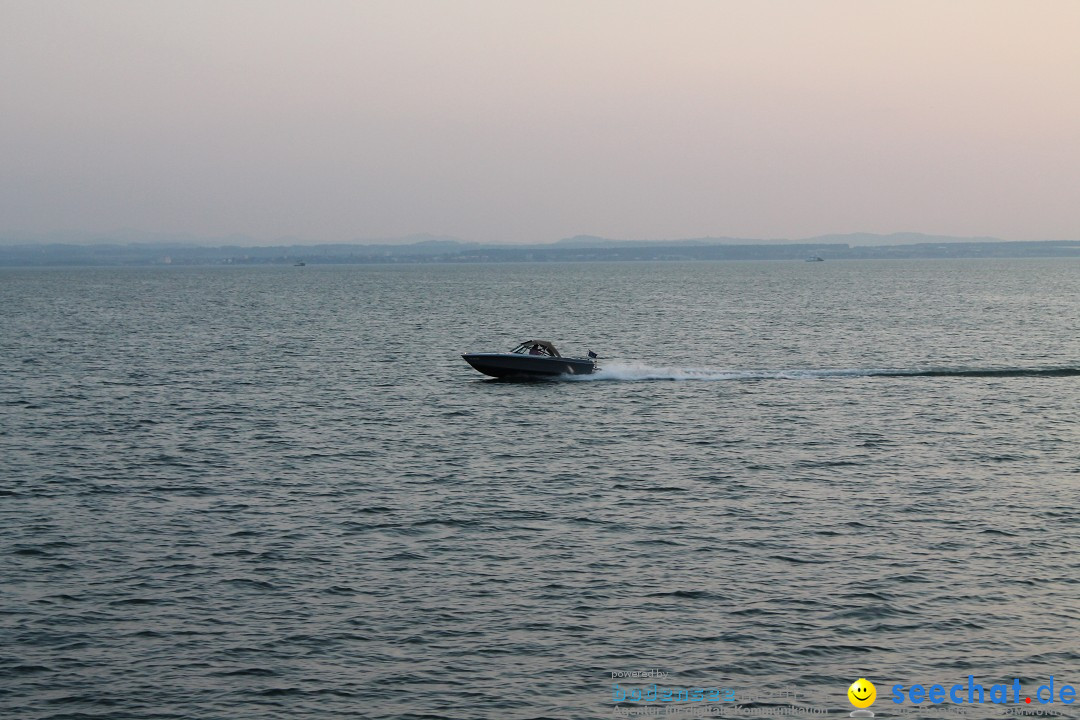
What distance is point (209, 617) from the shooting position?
27.2 metres

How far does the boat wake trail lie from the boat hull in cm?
151

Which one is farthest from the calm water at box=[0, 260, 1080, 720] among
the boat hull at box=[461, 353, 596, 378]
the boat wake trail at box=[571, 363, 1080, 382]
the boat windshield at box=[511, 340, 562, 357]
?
the boat windshield at box=[511, 340, 562, 357]

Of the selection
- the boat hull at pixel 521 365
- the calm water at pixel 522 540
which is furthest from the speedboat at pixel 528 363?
the calm water at pixel 522 540

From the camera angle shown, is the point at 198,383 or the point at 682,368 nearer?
the point at 198,383

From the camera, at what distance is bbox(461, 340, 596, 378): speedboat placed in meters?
70.3

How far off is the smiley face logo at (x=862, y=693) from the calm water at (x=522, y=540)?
1.22 ft

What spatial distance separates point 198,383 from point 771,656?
5485 centimetres

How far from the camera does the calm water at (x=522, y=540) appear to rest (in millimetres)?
24062

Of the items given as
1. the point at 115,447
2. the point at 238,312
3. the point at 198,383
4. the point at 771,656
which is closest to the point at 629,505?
the point at 771,656

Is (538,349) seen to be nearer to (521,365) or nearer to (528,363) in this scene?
(528,363)

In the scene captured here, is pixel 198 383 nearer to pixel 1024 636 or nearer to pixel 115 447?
pixel 115 447

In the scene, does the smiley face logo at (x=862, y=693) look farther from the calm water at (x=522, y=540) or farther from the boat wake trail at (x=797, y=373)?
the boat wake trail at (x=797, y=373)

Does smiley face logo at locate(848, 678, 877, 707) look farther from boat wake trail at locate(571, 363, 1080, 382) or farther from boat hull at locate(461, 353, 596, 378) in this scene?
boat wake trail at locate(571, 363, 1080, 382)

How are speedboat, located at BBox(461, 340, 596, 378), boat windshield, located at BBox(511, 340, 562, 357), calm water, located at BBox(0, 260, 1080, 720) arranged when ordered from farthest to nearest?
A: boat windshield, located at BBox(511, 340, 562, 357), speedboat, located at BBox(461, 340, 596, 378), calm water, located at BBox(0, 260, 1080, 720)
